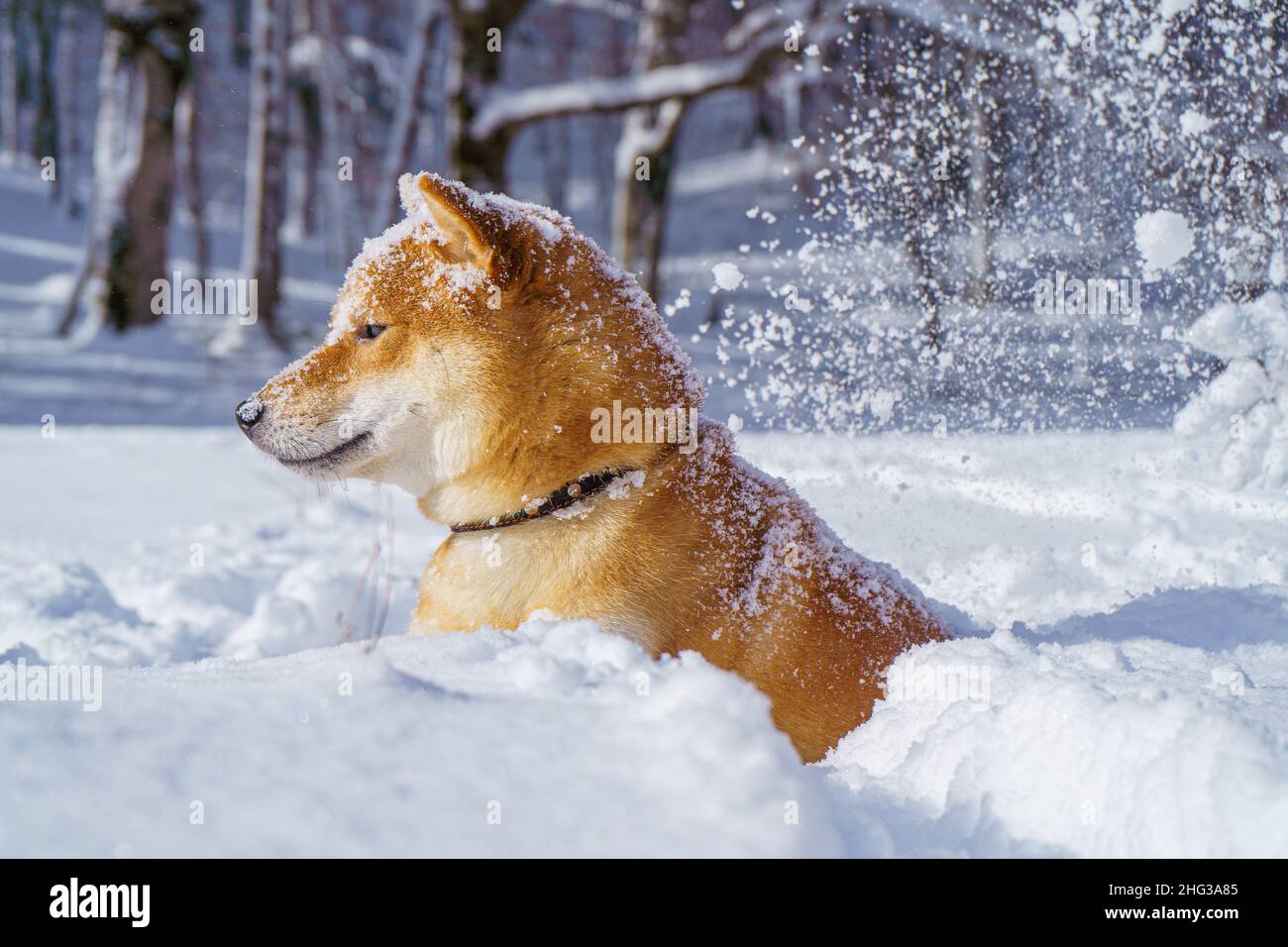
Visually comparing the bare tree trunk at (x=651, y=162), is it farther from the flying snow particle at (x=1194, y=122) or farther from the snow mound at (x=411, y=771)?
the snow mound at (x=411, y=771)

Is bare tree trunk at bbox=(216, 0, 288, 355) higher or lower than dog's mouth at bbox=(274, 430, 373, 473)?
higher

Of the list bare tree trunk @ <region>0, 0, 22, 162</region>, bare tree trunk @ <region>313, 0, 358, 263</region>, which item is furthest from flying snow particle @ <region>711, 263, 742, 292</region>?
bare tree trunk @ <region>0, 0, 22, 162</region>

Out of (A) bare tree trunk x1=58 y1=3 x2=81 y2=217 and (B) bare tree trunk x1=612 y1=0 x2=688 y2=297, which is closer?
(B) bare tree trunk x1=612 y1=0 x2=688 y2=297

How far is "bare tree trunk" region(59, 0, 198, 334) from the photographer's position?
12711mm

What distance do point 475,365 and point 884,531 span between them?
234 centimetres

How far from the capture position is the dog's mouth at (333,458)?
2725mm

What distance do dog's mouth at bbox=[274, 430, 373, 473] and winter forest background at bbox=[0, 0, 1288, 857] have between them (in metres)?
0.36

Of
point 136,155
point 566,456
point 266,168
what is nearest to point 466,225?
point 566,456

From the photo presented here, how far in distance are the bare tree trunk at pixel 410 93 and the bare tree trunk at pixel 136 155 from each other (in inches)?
109

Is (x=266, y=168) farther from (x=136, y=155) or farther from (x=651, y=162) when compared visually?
(x=651, y=162)

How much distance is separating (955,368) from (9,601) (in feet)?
13.8

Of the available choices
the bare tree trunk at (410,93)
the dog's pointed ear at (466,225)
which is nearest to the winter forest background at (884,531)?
the dog's pointed ear at (466,225)

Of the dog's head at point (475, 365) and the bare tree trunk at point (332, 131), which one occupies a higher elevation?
the bare tree trunk at point (332, 131)

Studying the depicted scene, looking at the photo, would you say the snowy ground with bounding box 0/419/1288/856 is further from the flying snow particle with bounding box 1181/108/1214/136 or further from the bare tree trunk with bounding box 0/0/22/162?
the bare tree trunk with bounding box 0/0/22/162
